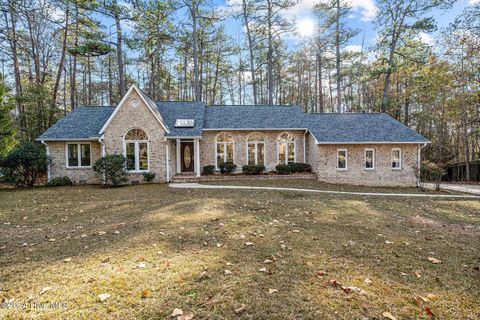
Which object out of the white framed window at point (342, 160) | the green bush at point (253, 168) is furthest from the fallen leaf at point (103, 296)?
the white framed window at point (342, 160)

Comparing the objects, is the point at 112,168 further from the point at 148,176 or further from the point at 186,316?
the point at 186,316

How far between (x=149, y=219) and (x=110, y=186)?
918 cm

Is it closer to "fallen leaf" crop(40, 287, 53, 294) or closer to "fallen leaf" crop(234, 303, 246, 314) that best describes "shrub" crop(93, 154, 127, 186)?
"fallen leaf" crop(40, 287, 53, 294)

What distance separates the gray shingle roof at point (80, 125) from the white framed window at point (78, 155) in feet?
2.11

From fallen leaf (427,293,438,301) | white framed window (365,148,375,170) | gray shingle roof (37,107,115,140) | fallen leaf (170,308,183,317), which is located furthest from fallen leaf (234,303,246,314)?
white framed window (365,148,375,170)

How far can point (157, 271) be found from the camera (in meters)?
3.34

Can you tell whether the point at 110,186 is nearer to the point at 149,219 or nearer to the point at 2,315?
the point at 149,219

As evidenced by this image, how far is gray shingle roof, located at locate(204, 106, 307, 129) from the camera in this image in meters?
17.3

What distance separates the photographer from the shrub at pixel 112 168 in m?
13.5

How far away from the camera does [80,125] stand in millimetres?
15961

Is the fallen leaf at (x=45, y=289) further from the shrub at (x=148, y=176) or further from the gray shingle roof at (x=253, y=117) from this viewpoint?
the gray shingle roof at (x=253, y=117)

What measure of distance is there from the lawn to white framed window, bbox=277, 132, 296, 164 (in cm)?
1076

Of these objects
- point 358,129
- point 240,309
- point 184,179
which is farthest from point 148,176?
point 358,129

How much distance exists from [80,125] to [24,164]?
3915 millimetres
